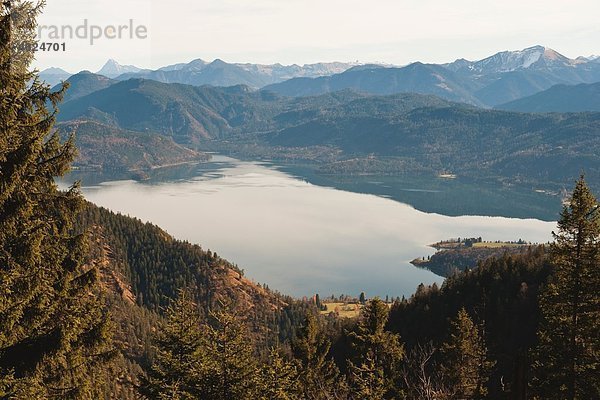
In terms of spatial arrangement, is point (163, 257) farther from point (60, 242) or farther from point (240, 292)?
point (60, 242)

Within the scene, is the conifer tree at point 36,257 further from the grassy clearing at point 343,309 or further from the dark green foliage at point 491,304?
the grassy clearing at point 343,309

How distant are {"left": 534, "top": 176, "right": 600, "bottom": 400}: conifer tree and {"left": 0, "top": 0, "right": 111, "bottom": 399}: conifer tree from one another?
59.2ft

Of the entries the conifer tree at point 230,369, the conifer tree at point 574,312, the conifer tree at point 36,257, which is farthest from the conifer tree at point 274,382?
the conifer tree at point 574,312

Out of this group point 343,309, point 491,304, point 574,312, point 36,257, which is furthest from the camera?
point 343,309

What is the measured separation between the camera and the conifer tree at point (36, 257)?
14112 millimetres

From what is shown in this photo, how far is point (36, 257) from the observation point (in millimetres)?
15719

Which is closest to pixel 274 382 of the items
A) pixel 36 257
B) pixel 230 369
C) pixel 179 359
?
pixel 230 369

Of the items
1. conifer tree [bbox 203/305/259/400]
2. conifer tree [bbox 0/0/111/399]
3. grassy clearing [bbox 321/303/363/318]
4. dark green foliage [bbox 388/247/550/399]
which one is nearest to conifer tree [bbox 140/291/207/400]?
conifer tree [bbox 203/305/259/400]

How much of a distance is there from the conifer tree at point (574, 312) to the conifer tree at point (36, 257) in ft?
59.2

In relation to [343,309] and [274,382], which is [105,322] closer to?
[274,382]

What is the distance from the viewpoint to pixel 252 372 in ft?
71.7

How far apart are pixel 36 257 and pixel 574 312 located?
819 inches

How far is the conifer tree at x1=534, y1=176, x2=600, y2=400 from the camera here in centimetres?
2186

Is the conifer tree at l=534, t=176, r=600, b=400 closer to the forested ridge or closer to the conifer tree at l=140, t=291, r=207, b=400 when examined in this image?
the forested ridge
